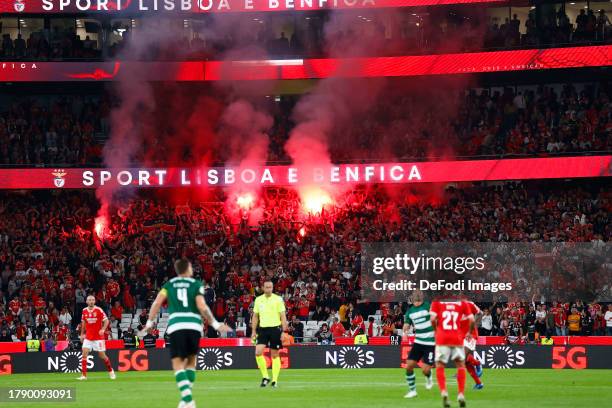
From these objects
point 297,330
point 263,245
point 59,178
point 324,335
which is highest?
point 59,178

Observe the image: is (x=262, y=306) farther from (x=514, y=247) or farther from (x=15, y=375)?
(x=514, y=247)

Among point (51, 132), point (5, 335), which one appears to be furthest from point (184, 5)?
point (5, 335)

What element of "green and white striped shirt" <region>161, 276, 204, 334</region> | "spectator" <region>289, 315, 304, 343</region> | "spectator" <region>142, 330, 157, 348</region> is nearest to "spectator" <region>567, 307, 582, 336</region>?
"spectator" <region>289, 315, 304, 343</region>

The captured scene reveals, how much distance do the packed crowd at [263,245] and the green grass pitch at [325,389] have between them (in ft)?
24.3

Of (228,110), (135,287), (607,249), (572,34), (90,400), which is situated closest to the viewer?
(90,400)

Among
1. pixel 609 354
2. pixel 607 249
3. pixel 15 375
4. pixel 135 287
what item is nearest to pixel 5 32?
pixel 135 287

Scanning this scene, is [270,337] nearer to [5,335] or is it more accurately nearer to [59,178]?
[5,335]

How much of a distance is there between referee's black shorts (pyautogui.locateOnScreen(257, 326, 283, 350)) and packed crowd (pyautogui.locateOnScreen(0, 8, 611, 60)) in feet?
86.3

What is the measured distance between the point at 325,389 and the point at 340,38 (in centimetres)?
2730

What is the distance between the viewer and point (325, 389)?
77.0ft

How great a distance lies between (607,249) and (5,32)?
96.4 ft

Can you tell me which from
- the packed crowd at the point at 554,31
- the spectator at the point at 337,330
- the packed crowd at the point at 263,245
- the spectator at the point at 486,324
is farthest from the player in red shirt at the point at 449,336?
the packed crowd at the point at 554,31

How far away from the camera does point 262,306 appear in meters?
23.1

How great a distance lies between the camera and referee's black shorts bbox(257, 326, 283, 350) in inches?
909
